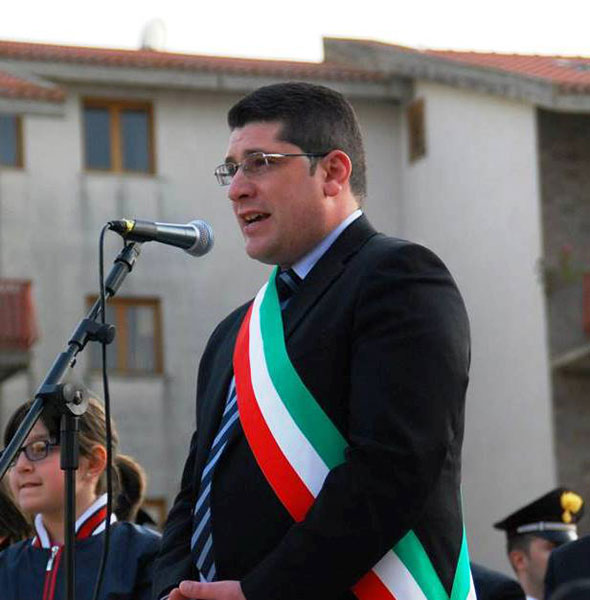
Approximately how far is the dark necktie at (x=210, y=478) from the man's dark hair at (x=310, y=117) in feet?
0.93

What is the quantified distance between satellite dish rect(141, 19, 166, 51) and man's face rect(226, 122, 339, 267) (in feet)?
84.7

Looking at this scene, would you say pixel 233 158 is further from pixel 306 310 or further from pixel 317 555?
pixel 317 555

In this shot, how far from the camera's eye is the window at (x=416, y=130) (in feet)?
93.8

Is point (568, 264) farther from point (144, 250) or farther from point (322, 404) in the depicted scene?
point (322, 404)

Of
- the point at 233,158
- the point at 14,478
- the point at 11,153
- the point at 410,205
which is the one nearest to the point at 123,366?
the point at 11,153

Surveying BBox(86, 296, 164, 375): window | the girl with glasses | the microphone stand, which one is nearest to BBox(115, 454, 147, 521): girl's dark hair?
the girl with glasses

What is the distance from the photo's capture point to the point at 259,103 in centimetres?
498

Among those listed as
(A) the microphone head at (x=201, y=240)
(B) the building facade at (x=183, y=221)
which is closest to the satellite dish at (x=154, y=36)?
(B) the building facade at (x=183, y=221)

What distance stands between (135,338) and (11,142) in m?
3.02

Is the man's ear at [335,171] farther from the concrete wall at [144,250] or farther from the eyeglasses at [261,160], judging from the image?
the concrete wall at [144,250]

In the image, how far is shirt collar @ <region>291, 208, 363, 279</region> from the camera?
16.2ft

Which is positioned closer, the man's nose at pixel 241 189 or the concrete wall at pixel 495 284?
the man's nose at pixel 241 189

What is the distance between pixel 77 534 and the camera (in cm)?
656

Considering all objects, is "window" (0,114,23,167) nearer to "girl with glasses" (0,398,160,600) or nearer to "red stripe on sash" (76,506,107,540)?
"girl with glasses" (0,398,160,600)
